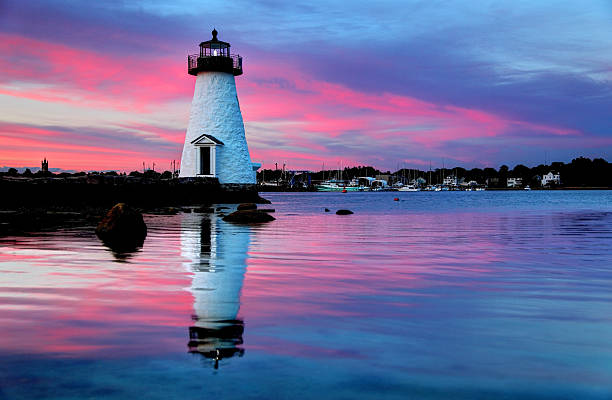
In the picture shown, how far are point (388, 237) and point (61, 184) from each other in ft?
71.8

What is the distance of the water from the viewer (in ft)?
12.4

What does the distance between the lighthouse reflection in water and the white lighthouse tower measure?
26320 mm

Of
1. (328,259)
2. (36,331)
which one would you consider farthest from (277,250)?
(36,331)

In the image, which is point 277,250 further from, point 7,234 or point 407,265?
point 7,234

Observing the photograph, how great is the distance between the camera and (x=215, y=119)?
4162 centimetres

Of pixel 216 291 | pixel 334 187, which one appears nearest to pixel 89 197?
pixel 216 291

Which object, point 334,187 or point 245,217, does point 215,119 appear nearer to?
point 245,217

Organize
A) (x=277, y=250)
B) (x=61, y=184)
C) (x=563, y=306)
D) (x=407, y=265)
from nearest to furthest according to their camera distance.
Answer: (x=563, y=306) → (x=407, y=265) → (x=277, y=250) → (x=61, y=184)

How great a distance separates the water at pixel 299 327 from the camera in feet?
12.4

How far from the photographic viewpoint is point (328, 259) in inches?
468

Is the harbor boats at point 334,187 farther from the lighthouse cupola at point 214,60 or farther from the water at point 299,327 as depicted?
the water at point 299,327

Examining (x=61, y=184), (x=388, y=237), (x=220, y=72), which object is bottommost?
(x=388, y=237)

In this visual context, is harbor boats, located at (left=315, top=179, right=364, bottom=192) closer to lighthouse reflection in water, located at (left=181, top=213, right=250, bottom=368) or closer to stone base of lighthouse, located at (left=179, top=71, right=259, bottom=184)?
stone base of lighthouse, located at (left=179, top=71, right=259, bottom=184)

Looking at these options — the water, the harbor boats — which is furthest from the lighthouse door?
the harbor boats
